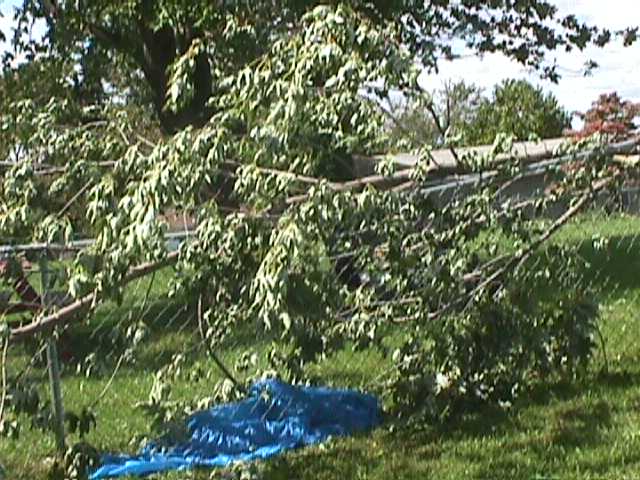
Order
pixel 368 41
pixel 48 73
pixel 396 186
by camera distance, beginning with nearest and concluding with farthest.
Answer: pixel 368 41
pixel 396 186
pixel 48 73

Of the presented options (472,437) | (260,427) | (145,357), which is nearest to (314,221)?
(472,437)

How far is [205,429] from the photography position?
23.4 feet

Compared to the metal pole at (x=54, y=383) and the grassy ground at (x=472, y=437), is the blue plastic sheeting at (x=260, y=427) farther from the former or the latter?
the metal pole at (x=54, y=383)

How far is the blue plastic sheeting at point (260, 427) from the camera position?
684 cm

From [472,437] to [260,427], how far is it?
4.18 feet

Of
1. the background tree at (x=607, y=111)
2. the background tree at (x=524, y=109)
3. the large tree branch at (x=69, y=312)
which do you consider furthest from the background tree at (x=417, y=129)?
the background tree at (x=524, y=109)

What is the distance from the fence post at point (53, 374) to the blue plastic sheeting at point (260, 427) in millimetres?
288

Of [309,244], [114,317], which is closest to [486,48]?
[114,317]

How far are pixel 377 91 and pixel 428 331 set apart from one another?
1614 mm

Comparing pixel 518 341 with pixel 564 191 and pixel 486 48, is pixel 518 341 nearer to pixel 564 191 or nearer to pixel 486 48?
pixel 564 191

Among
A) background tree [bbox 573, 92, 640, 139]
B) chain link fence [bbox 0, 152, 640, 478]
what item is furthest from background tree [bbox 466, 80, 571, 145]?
chain link fence [bbox 0, 152, 640, 478]

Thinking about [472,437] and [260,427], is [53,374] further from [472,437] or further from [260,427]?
[472,437]

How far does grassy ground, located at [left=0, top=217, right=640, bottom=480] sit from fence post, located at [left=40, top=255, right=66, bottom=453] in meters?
0.31

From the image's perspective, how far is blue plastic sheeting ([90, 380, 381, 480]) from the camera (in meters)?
6.84
